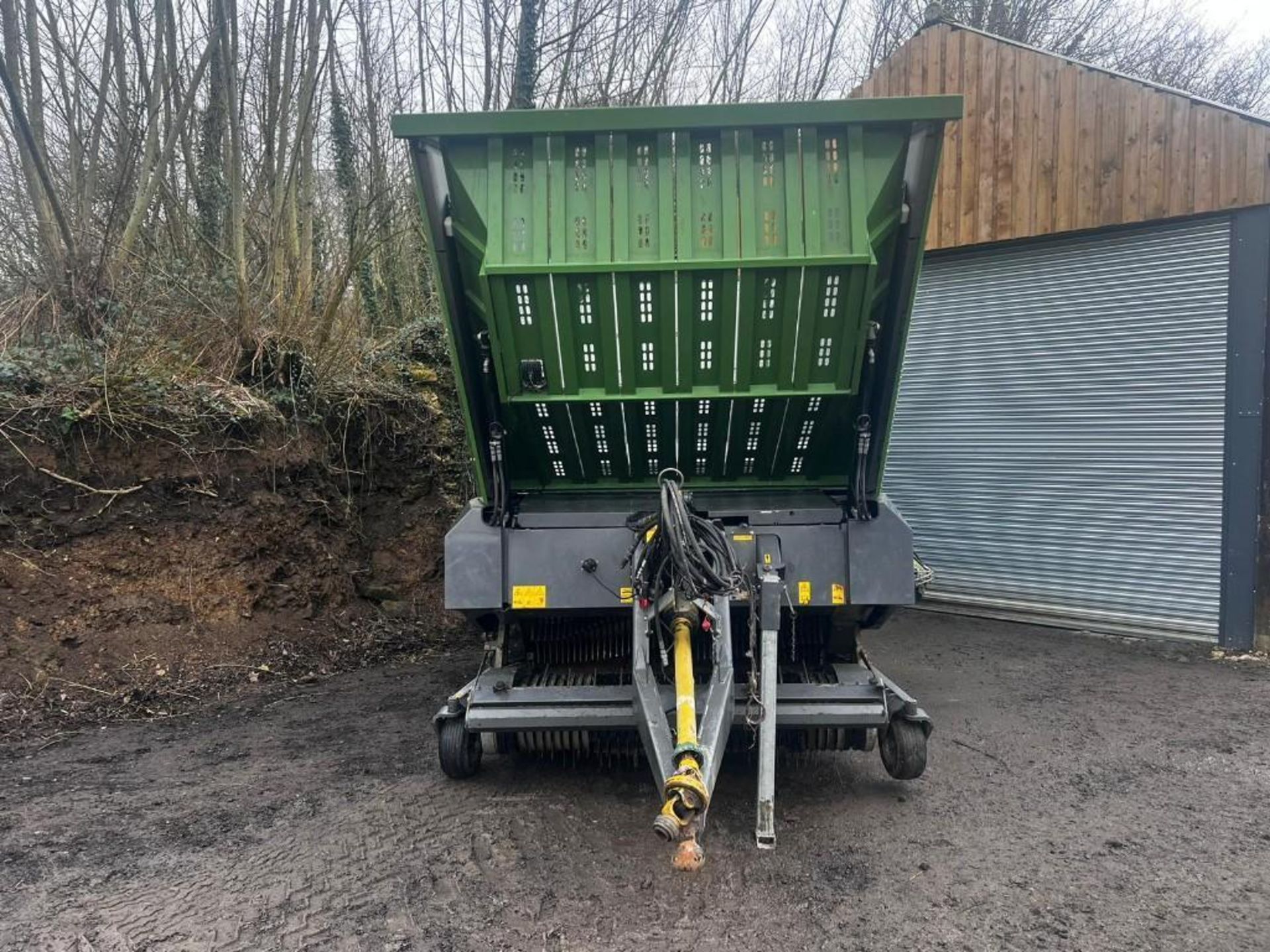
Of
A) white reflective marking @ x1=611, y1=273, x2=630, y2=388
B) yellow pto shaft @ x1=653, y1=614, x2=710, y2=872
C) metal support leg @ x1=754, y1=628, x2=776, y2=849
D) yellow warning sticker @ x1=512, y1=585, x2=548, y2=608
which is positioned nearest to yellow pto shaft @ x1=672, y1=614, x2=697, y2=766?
yellow pto shaft @ x1=653, y1=614, x2=710, y2=872

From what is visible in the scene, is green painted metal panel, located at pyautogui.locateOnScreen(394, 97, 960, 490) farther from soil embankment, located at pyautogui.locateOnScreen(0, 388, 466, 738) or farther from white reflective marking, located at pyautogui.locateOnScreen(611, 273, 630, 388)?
soil embankment, located at pyautogui.locateOnScreen(0, 388, 466, 738)

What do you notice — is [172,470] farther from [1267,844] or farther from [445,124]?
[1267,844]

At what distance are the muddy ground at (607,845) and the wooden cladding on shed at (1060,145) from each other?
3952 mm

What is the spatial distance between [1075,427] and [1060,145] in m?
2.38

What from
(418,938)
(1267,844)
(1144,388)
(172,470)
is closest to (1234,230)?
(1144,388)

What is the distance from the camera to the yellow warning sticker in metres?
3.99

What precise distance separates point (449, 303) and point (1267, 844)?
401 centimetres

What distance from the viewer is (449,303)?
3.92m

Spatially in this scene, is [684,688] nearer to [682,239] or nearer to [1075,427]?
[682,239]

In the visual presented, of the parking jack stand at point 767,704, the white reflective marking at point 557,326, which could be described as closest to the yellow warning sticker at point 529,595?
the white reflective marking at point 557,326

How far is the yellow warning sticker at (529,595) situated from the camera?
399cm

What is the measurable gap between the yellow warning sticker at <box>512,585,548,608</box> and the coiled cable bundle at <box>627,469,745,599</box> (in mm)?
520

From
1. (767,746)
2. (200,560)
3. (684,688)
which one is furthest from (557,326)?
(200,560)

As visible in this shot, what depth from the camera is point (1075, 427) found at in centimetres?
766
